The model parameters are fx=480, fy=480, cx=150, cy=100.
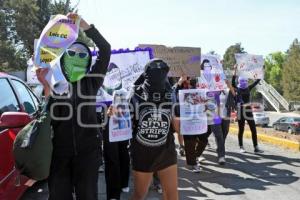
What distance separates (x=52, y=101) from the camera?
3.88 meters

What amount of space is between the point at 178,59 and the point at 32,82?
4862mm

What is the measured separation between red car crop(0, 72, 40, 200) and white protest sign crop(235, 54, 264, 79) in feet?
19.8

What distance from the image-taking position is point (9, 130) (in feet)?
14.8

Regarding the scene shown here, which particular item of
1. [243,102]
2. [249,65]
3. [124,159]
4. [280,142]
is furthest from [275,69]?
[124,159]

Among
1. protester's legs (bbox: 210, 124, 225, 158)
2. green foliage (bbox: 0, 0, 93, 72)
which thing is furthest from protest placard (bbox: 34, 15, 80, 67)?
green foliage (bbox: 0, 0, 93, 72)

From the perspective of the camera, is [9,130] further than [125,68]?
No

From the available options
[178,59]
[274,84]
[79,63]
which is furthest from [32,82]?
[274,84]

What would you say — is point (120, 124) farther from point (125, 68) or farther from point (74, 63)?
point (74, 63)

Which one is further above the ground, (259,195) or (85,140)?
(85,140)

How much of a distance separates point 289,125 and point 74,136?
31.8 metres

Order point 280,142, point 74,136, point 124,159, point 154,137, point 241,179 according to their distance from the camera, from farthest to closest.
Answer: point 280,142 < point 241,179 < point 124,159 < point 154,137 < point 74,136

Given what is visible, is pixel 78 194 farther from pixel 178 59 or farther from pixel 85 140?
pixel 178 59

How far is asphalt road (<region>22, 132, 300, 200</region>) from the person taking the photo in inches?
269

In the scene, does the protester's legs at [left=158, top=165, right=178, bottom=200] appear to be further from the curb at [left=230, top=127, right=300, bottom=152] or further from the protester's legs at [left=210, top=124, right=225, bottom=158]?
the curb at [left=230, top=127, right=300, bottom=152]
